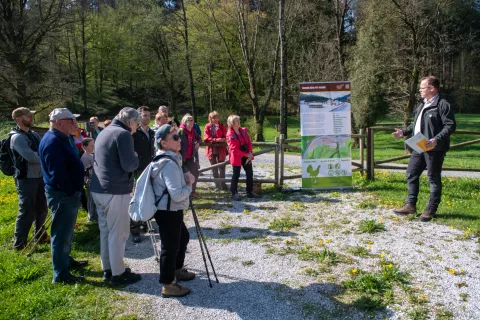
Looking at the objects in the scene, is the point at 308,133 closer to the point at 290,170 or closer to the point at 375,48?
the point at 290,170

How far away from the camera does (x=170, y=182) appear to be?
12.8 ft

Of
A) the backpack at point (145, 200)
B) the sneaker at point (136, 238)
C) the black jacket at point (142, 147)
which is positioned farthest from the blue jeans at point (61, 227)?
the black jacket at point (142, 147)

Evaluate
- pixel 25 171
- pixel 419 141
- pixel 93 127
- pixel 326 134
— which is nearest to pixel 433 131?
pixel 419 141

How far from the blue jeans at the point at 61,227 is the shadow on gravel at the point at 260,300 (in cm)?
90

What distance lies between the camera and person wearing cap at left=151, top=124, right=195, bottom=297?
3.92 m

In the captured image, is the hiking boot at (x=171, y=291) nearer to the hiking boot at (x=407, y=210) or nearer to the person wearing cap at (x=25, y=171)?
the person wearing cap at (x=25, y=171)

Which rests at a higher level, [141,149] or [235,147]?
[141,149]

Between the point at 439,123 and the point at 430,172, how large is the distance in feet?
2.79

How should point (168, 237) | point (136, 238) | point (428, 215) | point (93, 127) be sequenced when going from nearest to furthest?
point (168, 237) → point (136, 238) → point (428, 215) → point (93, 127)

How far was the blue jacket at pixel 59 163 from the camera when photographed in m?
4.42

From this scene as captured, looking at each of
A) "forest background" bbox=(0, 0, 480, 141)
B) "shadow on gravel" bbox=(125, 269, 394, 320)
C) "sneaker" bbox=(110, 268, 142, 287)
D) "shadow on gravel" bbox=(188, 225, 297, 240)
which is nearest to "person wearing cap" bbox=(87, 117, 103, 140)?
"shadow on gravel" bbox=(188, 225, 297, 240)

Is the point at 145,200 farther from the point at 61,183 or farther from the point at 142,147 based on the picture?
the point at 142,147

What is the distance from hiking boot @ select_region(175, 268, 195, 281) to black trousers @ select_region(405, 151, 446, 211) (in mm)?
4416

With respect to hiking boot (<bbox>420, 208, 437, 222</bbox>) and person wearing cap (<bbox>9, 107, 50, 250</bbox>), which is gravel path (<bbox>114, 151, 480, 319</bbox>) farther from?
person wearing cap (<bbox>9, 107, 50, 250</bbox>)
